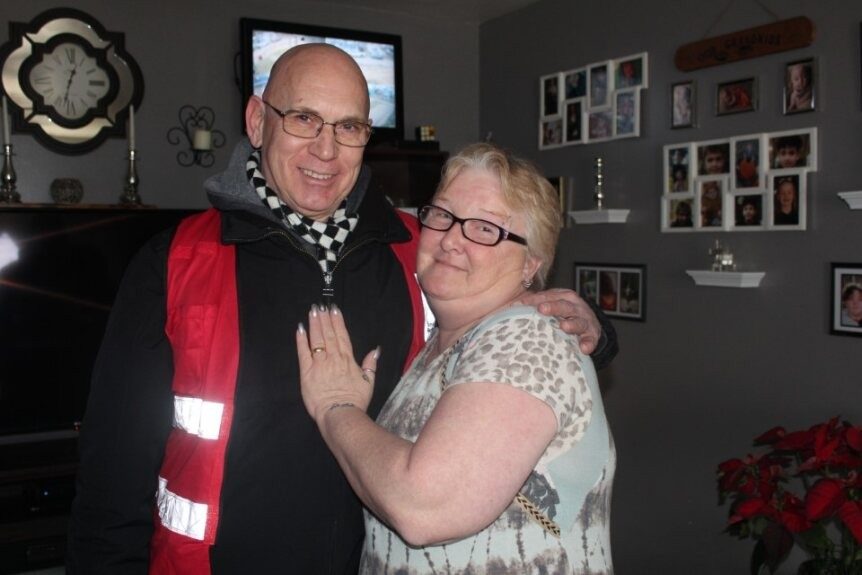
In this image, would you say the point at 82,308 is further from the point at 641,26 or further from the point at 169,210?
the point at 641,26

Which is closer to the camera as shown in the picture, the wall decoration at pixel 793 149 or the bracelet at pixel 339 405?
the bracelet at pixel 339 405

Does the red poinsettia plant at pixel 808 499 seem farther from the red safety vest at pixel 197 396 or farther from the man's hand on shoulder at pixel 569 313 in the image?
the red safety vest at pixel 197 396

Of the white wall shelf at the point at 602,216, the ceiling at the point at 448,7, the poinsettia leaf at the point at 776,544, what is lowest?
the poinsettia leaf at the point at 776,544

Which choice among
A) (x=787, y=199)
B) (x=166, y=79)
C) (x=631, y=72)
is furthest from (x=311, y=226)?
(x=166, y=79)

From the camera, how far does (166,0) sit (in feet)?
13.7

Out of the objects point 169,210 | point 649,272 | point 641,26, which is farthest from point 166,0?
point 649,272

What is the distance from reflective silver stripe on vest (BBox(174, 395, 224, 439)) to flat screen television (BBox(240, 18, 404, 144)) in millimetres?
2847

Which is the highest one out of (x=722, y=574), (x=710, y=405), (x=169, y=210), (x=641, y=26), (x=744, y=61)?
(x=641, y=26)

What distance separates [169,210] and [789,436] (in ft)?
9.01

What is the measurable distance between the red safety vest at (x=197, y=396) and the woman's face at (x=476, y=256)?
37cm

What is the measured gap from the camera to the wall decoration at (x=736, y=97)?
3.35m

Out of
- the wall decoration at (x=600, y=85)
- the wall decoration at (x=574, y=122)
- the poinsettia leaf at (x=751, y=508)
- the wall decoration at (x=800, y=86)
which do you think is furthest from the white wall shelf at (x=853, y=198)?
the wall decoration at (x=574, y=122)

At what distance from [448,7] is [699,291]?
2200mm

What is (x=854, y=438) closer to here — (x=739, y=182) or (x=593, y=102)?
(x=739, y=182)
